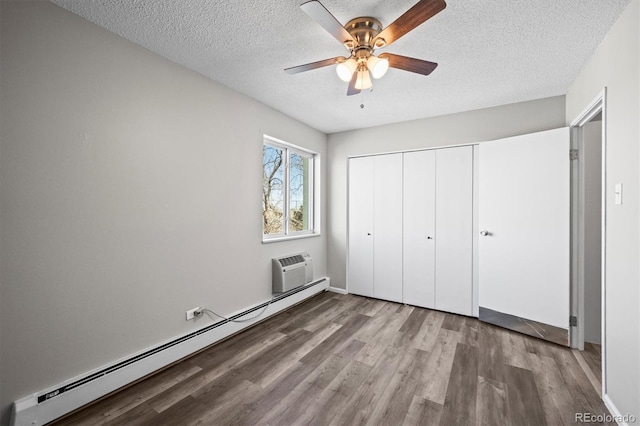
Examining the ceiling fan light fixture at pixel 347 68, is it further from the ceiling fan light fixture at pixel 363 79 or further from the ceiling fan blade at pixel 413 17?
the ceiling fan blade at pixel 413 17

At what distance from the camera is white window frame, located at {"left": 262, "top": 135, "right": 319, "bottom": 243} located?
338 centimetres

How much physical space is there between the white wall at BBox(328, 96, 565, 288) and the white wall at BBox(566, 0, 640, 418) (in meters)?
1.08

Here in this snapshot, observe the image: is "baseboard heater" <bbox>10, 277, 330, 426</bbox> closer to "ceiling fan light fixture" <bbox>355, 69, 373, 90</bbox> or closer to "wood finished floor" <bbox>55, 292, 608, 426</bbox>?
"wood finished floor" <bbox>55, 292, 608, 426</bbox>

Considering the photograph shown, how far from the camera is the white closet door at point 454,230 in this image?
3252 millimetres

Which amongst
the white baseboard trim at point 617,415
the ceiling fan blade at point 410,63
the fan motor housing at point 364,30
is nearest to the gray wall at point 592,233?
the white baseboard trim at point 617,415

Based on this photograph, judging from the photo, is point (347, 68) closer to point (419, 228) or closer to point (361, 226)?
point (419, 228)

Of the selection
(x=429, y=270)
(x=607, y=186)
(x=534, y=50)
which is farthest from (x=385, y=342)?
(x=534, y=50)

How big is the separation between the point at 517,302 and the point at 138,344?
11.4 ft

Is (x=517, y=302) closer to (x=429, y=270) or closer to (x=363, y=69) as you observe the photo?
(x=429, y=270)

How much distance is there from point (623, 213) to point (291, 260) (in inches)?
114

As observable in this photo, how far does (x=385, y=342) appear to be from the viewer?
262 centimetres

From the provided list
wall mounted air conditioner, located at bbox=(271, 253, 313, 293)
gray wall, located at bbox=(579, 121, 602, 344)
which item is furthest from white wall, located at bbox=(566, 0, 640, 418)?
wall mounted air conditioner, located at bbox=(271, 253, 313, 293)

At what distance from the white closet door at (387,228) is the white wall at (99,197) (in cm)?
205

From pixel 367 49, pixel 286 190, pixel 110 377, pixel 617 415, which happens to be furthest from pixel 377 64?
pixel 110 377
